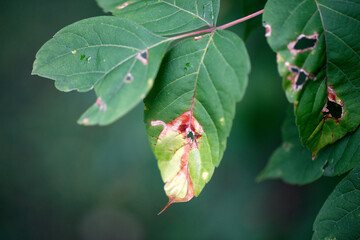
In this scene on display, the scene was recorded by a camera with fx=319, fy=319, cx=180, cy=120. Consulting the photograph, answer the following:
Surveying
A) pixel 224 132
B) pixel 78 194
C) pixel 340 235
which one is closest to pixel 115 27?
pixel 224 132

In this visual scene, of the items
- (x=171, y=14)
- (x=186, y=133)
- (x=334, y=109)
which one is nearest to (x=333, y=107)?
(x=334, y=109)

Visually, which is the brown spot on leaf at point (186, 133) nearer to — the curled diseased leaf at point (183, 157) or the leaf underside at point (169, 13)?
the curled diseased leaf at point (183, 157)

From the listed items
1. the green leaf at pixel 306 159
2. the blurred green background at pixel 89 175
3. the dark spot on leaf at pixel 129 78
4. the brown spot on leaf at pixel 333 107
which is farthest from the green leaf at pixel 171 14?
the blurred green background at pixel 89 175

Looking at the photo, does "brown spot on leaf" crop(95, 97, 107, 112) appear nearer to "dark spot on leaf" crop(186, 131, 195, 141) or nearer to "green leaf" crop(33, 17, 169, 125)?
"green leaf" crop(33, 17, 169, 125)

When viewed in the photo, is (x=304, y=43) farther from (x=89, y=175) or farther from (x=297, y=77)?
(x=89, y=175)

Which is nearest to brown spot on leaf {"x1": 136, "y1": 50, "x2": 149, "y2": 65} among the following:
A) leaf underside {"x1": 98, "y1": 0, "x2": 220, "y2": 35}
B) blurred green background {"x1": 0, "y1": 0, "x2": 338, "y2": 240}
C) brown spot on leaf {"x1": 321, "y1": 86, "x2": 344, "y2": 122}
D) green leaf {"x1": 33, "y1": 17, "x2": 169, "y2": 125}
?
green leaf {"x1": 33, "y1": 17, "x2": 169, "y2": 125}

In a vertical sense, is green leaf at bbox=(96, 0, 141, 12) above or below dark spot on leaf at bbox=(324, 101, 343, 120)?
above

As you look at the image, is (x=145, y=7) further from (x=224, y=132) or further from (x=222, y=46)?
(x=224, y=132)
